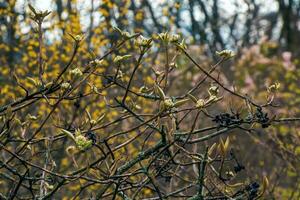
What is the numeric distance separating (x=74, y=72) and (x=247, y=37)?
48.9 feet

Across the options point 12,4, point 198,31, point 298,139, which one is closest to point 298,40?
point 198,31

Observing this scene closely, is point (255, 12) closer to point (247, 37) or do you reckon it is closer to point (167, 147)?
point (247, 37)

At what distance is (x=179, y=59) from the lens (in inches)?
219

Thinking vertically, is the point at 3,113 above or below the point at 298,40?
below

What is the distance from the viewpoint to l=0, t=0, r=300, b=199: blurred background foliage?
609 centimetres

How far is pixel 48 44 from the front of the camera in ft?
25.8

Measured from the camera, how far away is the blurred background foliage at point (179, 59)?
6086 mm

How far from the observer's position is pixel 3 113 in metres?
2.81

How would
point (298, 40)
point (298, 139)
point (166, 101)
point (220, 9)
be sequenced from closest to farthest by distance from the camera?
point (166, 101)
point (298, 139)
point (220, 9)
point (298, 40)

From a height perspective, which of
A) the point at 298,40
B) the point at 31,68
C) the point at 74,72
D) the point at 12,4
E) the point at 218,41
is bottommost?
the point at 74,72

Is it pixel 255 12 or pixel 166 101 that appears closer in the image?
pixel 166 101

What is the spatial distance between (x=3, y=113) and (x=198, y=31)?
44.8 ft

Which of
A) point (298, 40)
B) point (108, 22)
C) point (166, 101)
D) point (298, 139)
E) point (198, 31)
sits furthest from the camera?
point (298, 40)

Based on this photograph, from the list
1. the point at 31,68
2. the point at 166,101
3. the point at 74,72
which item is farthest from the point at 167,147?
the point at 31,68
